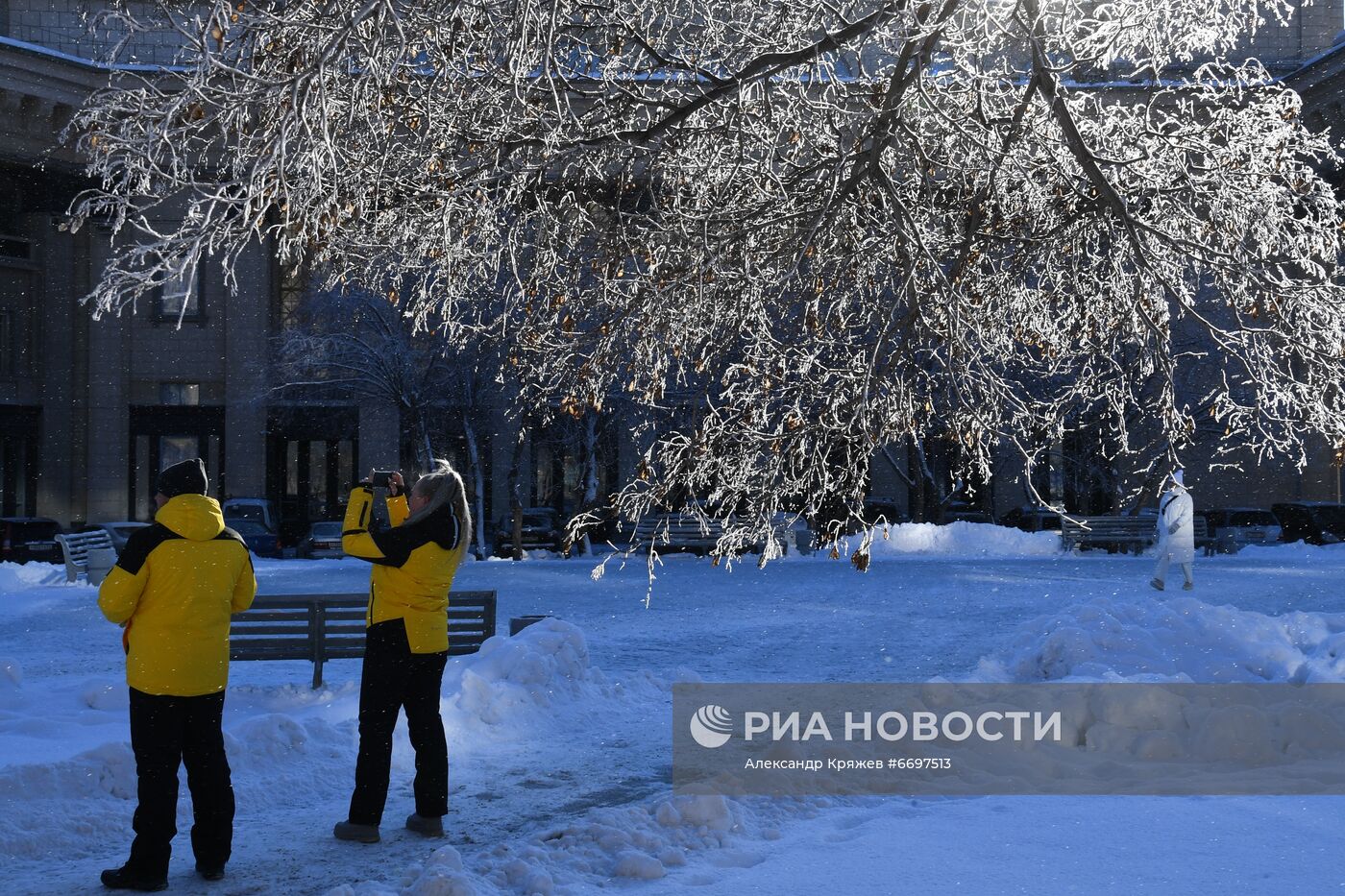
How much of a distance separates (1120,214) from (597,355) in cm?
280

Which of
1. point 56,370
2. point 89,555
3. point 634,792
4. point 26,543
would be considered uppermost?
point 56,370

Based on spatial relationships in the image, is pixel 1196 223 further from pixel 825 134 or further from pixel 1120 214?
pixel 825 134

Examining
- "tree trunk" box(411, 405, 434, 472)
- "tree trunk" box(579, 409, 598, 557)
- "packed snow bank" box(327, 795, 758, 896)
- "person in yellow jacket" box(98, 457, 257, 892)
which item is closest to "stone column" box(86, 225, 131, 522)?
"tree trunk" box(411, 405, 434, 472)

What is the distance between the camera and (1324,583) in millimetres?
21297

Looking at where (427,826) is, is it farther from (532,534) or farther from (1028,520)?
(1028,520)

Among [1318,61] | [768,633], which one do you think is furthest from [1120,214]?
[1318,61]

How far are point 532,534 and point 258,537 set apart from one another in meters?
6.61

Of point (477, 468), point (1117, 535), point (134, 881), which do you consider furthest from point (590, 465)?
point (134, 881)

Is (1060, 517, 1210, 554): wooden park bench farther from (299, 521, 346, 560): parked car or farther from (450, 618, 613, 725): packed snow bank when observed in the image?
(450, 618, 613, 725): packed snow bank

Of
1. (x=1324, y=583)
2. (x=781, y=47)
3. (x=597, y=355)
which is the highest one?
(x=781, y=47)

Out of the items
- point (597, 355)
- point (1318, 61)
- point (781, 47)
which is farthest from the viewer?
point (1318, 61)

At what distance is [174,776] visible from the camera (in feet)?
17.5

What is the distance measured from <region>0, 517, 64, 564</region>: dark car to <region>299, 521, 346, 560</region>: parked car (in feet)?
17.8

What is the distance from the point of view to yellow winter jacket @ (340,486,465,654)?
587 centimetres
